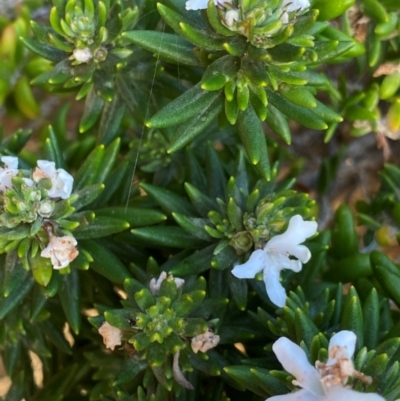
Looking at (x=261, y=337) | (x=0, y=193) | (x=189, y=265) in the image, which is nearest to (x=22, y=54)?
(x=0, y=193)

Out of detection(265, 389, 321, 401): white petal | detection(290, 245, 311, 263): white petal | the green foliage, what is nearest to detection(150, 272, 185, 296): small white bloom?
the green foliage

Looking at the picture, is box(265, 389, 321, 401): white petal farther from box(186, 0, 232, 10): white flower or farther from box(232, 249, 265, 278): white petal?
box(186, 0, 232, 10): white flower

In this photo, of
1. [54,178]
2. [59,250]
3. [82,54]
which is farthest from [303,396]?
[82,54]

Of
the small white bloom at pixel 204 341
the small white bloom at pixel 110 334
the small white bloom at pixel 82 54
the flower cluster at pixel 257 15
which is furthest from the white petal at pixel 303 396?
the small white bloom at pixel 82 54

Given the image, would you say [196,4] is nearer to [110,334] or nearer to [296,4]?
[296,4]

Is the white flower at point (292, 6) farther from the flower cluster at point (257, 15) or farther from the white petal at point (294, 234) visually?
the white petal at point (294, 234)

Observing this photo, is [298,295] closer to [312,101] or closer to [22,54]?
[312,101]
